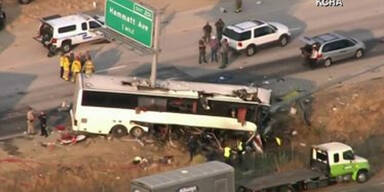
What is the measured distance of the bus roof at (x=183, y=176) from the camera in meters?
39.5

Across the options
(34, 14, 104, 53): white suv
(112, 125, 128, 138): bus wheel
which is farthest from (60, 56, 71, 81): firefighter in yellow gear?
(112, 125, 128, 138): bus wheel

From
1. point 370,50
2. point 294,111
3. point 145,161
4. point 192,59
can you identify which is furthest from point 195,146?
point 370,50

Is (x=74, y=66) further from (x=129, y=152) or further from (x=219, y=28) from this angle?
(x=219, y=28)

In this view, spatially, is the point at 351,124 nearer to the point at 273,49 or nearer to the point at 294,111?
the point at 294,111

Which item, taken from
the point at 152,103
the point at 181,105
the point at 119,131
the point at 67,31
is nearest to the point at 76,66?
the point at 67,31

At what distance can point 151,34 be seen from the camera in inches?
1946

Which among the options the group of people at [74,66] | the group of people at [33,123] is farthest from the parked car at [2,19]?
the group of people at [33,123]

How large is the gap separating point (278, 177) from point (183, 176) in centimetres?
603

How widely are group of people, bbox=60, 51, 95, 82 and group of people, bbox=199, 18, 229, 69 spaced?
5640mm

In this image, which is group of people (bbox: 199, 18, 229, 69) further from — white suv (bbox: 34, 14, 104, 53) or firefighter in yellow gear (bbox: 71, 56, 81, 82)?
firefighter in yellow gear (bbox: 71, 56, 81, 82)

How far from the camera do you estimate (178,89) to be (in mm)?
49156

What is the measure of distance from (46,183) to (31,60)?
46.1 ft

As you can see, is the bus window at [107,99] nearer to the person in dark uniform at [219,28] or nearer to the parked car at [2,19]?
the person in dark uniform at [219,28]

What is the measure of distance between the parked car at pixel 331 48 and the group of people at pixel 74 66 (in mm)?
10446
